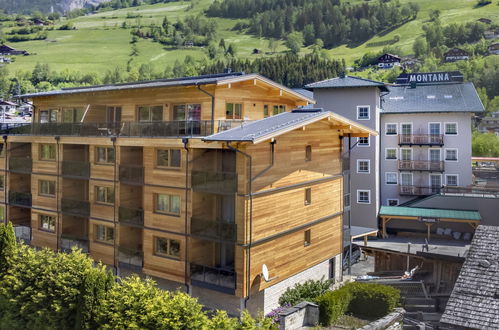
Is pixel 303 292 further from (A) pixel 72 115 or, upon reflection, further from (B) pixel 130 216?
(A) pixel 72 115

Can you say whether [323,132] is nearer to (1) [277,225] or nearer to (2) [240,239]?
(1) [277,225]

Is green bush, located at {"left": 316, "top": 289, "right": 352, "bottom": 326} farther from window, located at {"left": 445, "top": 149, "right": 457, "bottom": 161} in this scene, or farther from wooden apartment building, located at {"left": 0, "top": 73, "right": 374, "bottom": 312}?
window, located at {"left": 445, "top": 149, "right": 457, "bottom": 161}

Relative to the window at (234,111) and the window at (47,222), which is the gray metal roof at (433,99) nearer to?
the window at (234,111)

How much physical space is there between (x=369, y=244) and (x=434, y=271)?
25.4ft

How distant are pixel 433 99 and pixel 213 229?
110 ft

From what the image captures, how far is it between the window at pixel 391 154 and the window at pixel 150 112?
28.0 meters

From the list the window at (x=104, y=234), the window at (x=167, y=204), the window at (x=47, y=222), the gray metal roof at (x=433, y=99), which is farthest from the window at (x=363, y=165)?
the window at (x=47, y=222)

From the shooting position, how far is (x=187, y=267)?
2744cm

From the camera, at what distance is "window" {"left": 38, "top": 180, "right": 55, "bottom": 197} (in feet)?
117

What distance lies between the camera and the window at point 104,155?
105 ft

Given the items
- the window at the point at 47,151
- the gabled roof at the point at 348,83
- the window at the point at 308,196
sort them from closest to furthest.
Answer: the window at the point at 308,196 < the window at the point at 47,151 < the gabled roof at the point at 348,83

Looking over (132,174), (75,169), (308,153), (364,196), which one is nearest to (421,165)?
(364,196)

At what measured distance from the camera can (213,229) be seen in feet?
86.3

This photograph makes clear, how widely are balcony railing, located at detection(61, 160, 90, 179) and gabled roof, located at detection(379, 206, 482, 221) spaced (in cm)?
2804
